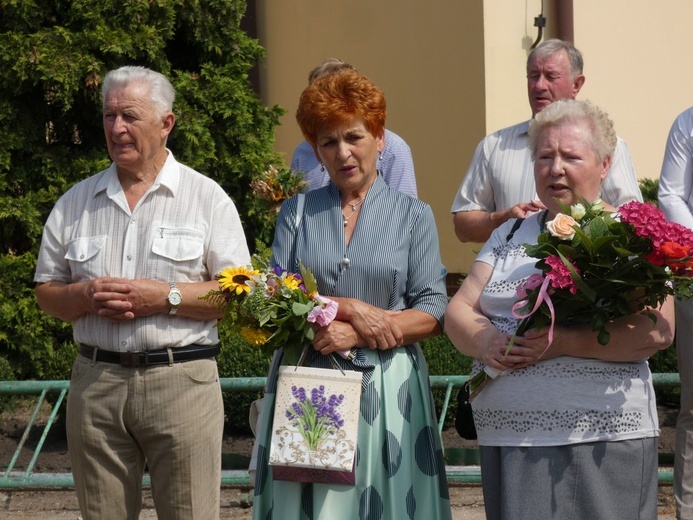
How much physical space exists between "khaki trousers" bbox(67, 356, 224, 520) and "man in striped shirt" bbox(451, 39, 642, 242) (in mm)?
1652

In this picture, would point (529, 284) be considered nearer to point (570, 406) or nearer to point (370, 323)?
point (570, 406)

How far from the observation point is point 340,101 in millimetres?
4332

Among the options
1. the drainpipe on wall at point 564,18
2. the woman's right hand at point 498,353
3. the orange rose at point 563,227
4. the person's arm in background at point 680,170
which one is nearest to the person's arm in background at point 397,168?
the person's arm in background at point 680,170

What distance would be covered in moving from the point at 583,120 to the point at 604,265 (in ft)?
2.23

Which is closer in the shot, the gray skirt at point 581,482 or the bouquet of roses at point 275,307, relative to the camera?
the gray skirt at point 581,482

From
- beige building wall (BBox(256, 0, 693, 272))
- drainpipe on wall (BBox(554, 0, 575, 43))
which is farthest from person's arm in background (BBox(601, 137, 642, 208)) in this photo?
drainpipe on wall (BBox(554, 0, 575, 43))

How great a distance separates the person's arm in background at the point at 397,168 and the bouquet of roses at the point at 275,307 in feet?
5.00

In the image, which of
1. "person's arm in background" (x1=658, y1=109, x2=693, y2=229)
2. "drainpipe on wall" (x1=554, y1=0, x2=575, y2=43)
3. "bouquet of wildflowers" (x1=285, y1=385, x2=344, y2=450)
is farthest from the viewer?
"drainpipe on wall" (x1=554, y1=0, x2=575, y2=43)

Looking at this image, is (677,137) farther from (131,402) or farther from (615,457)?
(131,402)

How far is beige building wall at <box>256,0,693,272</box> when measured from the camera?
357 inches

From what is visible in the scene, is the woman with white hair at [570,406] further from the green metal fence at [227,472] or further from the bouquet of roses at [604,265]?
the green metal fence at [227,472]

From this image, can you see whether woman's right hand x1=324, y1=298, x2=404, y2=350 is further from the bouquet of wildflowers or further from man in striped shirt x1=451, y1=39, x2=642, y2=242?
man in striped shirt x1=451, y1=39, x2=642, y2=242

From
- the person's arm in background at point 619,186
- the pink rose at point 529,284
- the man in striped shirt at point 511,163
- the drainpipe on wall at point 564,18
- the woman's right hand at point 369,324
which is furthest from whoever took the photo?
the drainpipe on wall at point 564,18

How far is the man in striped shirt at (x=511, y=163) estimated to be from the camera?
541 centimetres
